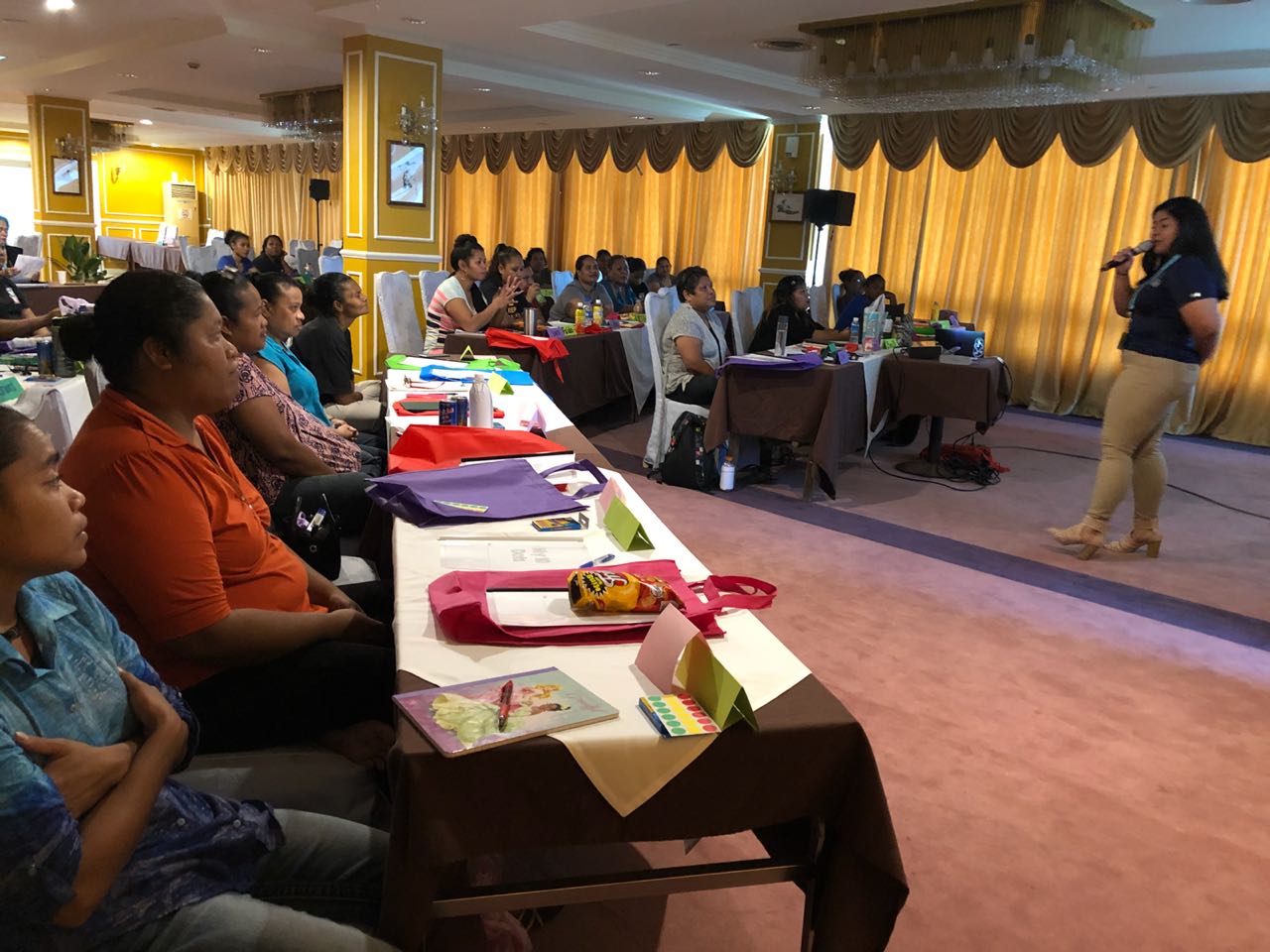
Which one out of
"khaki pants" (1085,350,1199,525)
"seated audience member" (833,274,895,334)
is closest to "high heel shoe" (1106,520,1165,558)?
"khaki pants" (1085,350,1199,525)

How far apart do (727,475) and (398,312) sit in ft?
7.31

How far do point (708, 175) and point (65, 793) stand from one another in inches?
377

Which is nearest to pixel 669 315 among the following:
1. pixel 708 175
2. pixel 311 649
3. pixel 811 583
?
pixel 811 583

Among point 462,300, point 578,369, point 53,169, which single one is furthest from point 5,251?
point 53,169

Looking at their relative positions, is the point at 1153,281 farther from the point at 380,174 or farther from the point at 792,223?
the point at 792,223

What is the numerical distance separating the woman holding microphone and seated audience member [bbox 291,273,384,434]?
9.74 ft

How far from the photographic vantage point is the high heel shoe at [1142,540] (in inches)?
158

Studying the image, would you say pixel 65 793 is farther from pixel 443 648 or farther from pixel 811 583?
pixel 811 583

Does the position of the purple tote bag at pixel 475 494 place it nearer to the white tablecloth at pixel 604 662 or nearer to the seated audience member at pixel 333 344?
the white tablecloth at pixel 604 662

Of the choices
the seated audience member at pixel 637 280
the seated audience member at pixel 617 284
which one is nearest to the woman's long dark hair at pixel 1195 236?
the seated audience member at pixel 617 284

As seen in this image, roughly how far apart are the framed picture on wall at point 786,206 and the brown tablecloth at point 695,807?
26.4ft

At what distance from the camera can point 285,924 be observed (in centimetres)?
107

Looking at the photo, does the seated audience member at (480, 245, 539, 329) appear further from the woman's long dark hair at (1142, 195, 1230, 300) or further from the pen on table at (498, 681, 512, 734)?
the pen on table at (498, 681, 512, 734)

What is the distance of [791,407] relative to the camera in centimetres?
448
